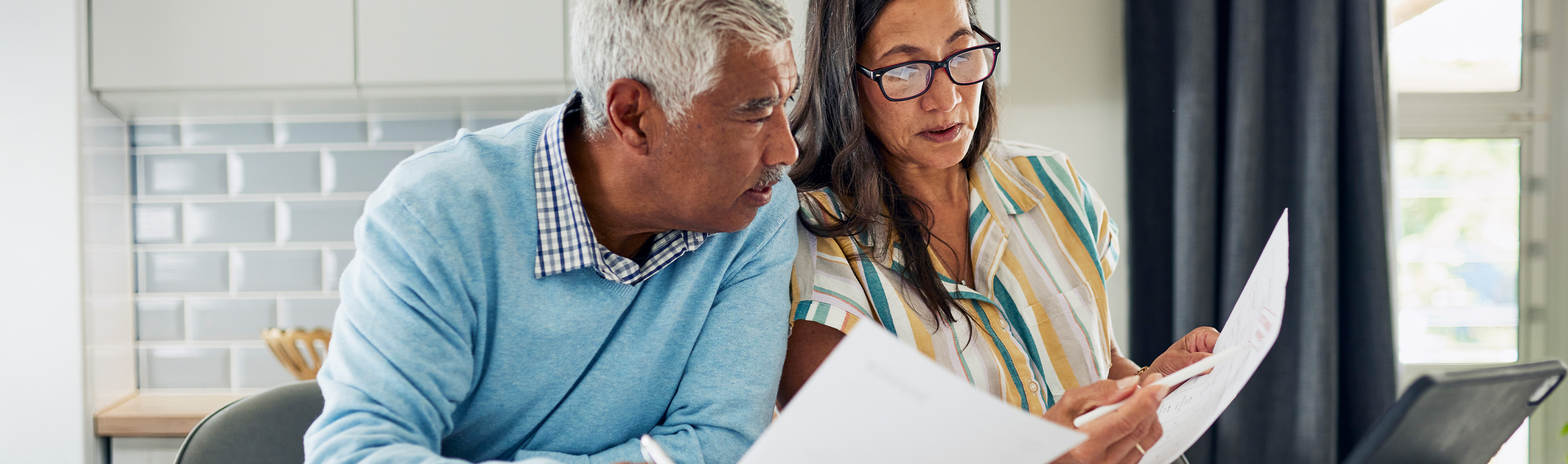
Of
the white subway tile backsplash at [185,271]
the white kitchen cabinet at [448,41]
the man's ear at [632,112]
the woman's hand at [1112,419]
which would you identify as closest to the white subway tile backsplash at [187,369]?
the white subway tile backsplash at [185,271]

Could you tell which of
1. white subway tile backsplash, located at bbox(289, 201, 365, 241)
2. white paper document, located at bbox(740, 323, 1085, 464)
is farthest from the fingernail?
white subway tile backsplash, located at bbox(289, 201, 365, 241)

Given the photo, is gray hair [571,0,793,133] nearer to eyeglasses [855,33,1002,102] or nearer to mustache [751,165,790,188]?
mustache [751,165,790,188]

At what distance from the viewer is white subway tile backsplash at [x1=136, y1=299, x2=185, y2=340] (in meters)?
2.26

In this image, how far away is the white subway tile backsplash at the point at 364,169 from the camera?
89.7 inches

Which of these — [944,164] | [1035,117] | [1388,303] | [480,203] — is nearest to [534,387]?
[480,203]

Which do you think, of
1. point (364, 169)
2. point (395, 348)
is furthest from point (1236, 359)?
point (364, 169)

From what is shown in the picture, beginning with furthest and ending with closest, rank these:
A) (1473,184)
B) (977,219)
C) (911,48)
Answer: (1473,184)
(977,219)
(911,48)

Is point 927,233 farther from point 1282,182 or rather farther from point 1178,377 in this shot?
point 1282,182

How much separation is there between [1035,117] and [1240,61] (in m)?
0.48

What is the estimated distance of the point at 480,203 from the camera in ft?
2.59

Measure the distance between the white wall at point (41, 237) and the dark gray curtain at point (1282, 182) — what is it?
244 centimetres

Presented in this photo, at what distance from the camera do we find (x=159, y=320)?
2270mm

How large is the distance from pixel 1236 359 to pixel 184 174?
2.49 m

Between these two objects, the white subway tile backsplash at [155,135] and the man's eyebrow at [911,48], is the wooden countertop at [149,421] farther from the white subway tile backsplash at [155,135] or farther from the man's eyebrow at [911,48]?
the man's eyebrow at [911,48]
